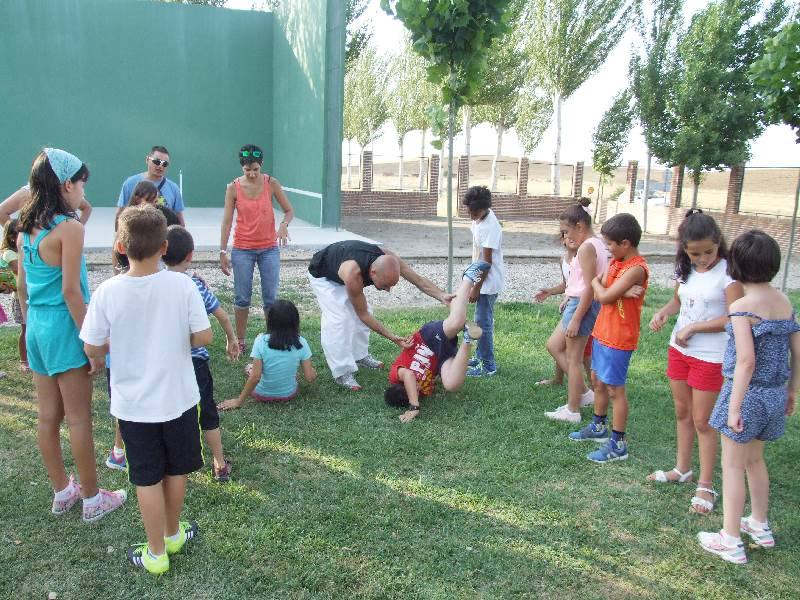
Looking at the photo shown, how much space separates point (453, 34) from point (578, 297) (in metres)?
2.15

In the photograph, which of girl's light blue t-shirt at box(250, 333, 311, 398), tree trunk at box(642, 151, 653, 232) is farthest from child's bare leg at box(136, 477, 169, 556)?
tree trunk at box(642, 151, 653, 232)

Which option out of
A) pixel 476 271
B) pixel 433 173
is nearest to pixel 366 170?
pixel 433 173

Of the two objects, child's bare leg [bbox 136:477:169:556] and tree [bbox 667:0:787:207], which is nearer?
child's bare leg [bbox 136:477:169:556]

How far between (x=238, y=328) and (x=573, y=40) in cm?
2235

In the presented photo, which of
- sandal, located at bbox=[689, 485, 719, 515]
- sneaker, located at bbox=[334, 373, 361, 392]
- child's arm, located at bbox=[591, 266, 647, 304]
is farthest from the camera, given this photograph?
sneaker, located at bbox=[334, 373, 361, 392]

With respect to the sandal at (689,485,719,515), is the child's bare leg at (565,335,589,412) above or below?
above

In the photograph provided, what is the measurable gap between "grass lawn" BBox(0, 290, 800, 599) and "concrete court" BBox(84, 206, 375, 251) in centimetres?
710

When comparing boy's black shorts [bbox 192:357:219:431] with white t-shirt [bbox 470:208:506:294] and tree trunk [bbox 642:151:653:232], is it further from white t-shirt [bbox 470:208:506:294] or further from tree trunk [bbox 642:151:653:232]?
tree trunk [bbox 642:151:653:232]

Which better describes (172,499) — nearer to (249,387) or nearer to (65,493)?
(65,493)

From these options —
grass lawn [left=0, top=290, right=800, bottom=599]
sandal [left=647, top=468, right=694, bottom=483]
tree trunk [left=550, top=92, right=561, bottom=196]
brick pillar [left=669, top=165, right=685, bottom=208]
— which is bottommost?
grass lawn [left=0, top=290, right=800, bottom=599]

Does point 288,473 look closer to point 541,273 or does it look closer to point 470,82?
point 470,82

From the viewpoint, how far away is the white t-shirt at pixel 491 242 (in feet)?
16.3

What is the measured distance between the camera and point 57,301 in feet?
9.28

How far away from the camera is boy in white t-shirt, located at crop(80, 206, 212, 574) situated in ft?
7.98
